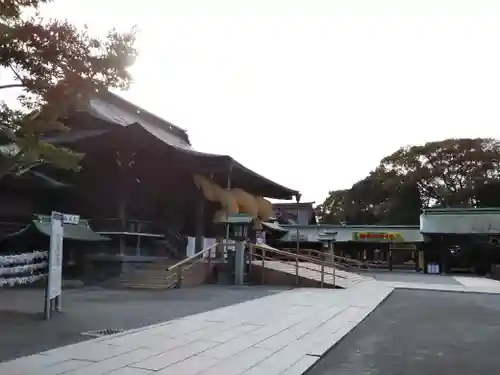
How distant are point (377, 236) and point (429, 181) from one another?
412 inches

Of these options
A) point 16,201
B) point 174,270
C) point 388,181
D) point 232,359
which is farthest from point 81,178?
point 388,181

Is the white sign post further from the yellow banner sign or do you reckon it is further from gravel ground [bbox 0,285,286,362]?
the yellow banner sign

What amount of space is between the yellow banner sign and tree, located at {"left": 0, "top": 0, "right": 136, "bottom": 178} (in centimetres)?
2896

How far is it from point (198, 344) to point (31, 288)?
31.9 feet

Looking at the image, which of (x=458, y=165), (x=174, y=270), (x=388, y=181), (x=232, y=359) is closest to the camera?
(x=232, y=359)

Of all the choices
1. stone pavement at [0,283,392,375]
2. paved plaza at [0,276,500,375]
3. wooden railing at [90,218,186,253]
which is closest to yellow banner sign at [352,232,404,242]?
wooden railing at [90,218,186,253]

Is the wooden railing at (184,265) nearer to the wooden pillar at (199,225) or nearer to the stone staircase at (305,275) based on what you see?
the stone staircase at (305,275)

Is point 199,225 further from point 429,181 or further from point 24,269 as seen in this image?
point 429,181

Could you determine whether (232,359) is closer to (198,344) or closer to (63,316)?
(198,344)

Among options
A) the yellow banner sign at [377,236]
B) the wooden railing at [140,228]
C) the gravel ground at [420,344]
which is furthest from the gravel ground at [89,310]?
the yellow banner sign at [377,236]

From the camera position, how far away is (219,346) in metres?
6.80

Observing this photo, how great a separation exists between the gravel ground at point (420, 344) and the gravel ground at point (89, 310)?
3.27 metres

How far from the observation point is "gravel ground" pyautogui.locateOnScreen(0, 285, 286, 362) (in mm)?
6869

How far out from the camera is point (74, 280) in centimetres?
1648
